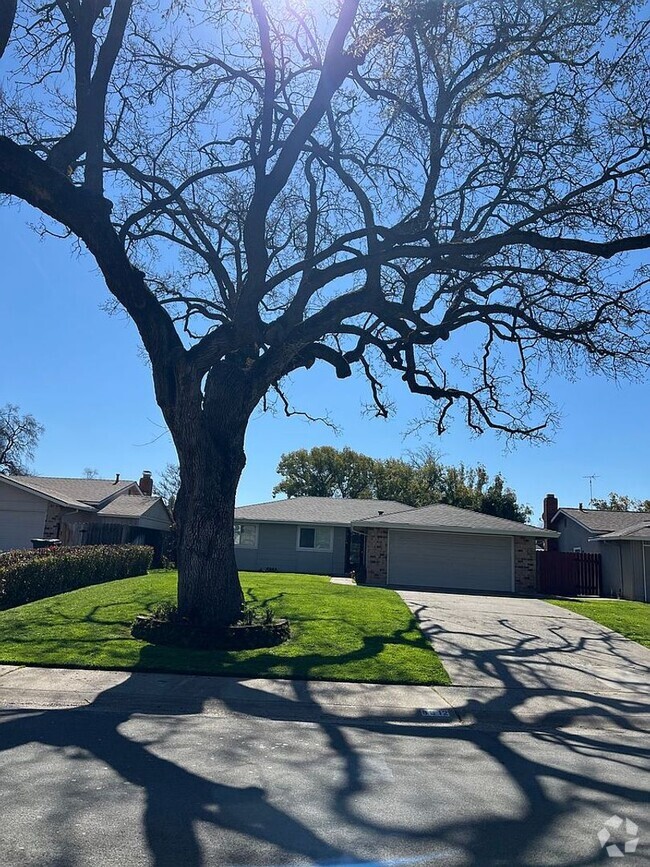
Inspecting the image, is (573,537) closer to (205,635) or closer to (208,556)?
(208,556)

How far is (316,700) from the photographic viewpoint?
29.3 ft

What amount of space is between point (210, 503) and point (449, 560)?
54.3ft

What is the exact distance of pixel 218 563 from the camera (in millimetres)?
11891

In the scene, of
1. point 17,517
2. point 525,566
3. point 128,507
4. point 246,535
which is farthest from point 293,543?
point 17,517

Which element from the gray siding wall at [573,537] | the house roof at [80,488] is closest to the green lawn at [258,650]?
the house roof at [80,488]

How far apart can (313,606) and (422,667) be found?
5263 mm

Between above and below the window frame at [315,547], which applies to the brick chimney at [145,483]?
above

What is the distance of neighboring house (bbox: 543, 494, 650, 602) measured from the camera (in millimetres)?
25845

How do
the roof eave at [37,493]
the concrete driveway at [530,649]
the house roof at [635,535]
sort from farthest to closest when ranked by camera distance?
1. the roof eave at [37,493]
2. the house roof at [635,535]
3. the concrete driveway at [530,649]

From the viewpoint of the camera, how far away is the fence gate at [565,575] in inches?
1077

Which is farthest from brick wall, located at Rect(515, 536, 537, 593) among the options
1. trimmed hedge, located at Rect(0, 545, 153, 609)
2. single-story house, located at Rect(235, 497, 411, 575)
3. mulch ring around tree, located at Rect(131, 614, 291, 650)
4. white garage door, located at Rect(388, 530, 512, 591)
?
mulch ring around tree, located at Rect(131, 614, 291, 650)

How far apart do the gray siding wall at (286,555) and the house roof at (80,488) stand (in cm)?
757

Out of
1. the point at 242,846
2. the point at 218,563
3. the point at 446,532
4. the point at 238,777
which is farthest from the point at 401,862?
the point at 446,532

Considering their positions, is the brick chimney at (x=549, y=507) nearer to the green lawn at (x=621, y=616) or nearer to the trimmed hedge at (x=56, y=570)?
the green lawn at (x=621, y=616)
